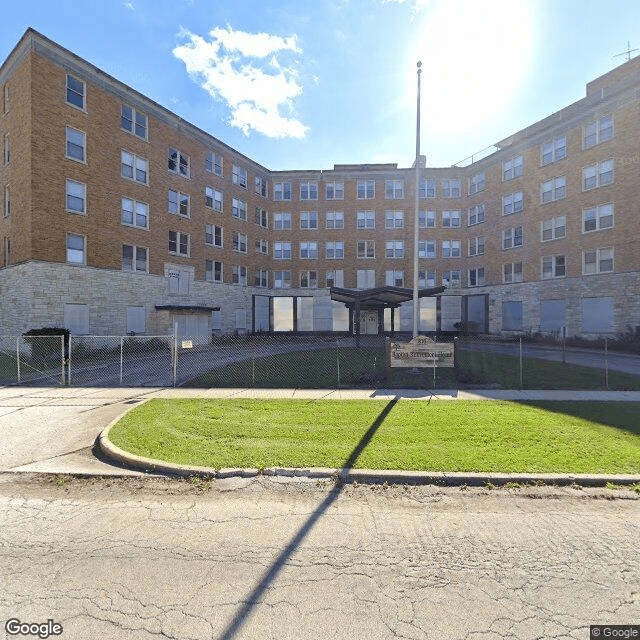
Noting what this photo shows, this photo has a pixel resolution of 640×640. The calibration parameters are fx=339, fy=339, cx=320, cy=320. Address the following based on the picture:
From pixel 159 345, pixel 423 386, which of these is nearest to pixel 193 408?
pixel 423 386

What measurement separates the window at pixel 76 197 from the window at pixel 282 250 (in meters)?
20.3

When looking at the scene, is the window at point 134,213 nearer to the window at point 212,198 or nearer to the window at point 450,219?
the window at point 212,198

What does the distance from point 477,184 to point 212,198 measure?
28.8 meters

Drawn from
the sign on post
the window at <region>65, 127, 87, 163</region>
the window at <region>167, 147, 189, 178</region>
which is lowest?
the sign on post

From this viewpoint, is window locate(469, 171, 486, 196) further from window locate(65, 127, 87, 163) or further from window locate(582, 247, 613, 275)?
window locate(65, 127, 87, 163)

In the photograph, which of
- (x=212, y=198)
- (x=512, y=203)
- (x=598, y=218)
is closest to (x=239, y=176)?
(x=212, y=198)

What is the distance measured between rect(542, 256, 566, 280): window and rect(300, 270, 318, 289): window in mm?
22779

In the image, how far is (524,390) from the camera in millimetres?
11242

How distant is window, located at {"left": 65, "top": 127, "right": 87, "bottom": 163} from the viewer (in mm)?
22047

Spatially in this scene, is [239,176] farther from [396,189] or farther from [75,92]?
[396,189]

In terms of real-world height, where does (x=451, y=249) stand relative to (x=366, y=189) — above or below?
below

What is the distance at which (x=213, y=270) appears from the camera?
3297cm

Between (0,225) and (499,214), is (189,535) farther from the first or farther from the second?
(499,214)

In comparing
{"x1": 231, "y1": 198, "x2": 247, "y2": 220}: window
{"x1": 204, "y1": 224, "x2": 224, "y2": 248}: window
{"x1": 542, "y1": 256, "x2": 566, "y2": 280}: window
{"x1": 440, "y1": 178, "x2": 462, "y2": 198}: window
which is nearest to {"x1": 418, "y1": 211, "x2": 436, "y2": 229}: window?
{"x1": 440, "y1": 178, "x2": 462, "y2": 198}: window
